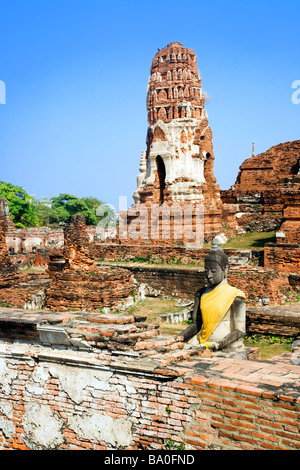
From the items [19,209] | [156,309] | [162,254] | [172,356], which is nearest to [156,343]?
[172,356]

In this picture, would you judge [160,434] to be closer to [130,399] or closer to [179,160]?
[130,399]

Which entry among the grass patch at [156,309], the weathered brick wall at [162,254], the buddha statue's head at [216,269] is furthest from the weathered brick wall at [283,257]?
the buddha statue's head at [216,269]

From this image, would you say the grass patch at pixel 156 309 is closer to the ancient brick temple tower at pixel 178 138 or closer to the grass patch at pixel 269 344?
the grass patch at pixel 269 344

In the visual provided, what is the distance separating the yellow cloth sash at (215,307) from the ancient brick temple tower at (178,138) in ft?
38.5

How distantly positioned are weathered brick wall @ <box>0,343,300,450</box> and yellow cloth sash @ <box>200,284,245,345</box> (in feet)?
2.89

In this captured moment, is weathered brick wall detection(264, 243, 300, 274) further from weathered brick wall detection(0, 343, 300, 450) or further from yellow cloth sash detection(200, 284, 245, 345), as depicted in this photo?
weathered brick wall detection(0, 343, 300, 450)

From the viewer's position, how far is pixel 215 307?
5172 mm

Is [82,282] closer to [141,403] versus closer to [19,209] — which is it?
[141,403]

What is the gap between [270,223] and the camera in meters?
17.8

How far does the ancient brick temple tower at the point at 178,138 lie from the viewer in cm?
1730

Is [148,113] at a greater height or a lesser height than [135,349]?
greater

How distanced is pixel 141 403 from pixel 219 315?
1516 millimetres

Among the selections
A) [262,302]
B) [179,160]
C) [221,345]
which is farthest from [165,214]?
[221,345]
